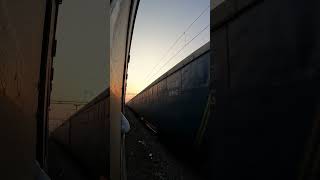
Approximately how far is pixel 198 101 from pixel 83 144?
214cm

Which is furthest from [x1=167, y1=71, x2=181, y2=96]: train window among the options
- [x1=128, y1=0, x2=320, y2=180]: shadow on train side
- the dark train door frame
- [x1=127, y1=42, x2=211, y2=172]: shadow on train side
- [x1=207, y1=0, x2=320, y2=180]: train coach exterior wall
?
[x1=207, y1=0, x2=320, y2=180]: train coach exterior wall

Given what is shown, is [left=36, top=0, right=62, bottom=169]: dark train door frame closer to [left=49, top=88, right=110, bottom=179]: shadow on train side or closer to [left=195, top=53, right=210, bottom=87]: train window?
[left=49, top=88, right=110, bottom=179]: shadow on train side

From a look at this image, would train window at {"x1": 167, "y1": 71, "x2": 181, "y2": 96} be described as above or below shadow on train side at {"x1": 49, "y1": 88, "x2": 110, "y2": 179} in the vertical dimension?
above

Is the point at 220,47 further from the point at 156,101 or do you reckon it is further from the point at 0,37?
the point at 156,101

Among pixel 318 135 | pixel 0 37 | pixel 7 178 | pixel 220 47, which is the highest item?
pixel 220 47

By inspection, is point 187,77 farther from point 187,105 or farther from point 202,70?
point 202,70

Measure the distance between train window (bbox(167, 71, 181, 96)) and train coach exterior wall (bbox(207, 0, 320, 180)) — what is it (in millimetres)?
4304

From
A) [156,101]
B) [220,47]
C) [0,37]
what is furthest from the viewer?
[156,101]

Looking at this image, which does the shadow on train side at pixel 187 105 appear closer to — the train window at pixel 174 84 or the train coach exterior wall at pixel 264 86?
the train window at pixel 174 84

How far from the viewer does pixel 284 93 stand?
1482 mm

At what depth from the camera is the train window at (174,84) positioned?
6562 millimetres

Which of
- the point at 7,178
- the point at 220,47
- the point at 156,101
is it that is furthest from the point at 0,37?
the point at 156,101

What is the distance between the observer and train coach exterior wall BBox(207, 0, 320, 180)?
1374 mm

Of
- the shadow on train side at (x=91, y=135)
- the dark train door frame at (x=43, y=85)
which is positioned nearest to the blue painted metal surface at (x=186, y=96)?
the shadow on train side at (x=91, y=135)
